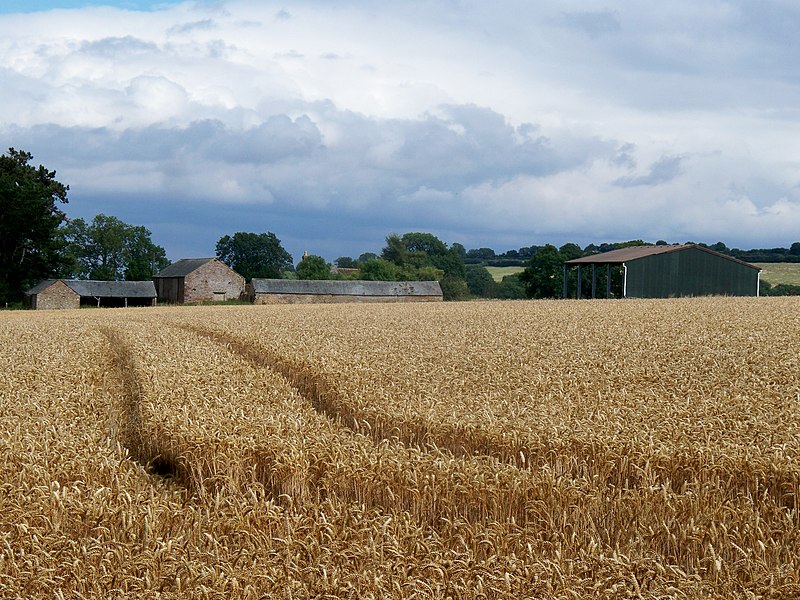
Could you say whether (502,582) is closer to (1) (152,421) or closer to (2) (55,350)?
(1) (152,421)

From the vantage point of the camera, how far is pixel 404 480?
832cm

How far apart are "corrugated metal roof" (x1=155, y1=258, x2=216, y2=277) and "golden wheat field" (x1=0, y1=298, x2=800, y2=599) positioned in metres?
63.5

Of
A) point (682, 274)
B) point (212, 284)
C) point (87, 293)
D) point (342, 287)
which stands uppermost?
point (682, 274)

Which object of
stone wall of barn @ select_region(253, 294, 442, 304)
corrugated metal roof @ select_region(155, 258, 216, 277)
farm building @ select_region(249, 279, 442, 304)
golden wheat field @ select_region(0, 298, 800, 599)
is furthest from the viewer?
corrugated metal roof @ select_region(155, 258, 216, 277)

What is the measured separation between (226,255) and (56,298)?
5257cm

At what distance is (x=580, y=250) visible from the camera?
9294 cm

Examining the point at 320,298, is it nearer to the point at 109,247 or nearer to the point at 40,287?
the point at 40,287

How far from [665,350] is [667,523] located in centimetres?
1191

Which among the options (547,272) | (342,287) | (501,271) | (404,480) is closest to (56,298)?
(342,287)

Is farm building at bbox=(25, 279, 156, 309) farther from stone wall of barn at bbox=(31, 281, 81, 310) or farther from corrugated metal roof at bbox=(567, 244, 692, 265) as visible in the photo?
corrugated metal roof at bbox=(567, 244, 692, 265)

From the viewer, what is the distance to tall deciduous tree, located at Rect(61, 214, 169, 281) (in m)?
108

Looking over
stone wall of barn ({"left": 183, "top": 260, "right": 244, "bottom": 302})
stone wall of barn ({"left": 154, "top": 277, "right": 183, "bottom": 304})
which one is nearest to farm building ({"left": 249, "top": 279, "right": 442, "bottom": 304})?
stone wall of barn ({"left": 183, "top": 260, "right": 244, "bottom": 302})

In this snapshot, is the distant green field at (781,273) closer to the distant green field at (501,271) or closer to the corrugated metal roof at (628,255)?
the corrugated metal roof at (628,255)

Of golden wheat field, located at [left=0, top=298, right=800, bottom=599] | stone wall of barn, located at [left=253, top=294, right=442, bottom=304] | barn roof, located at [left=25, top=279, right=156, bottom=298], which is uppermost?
barn roof, located at [left=25, top=279, right=156, bottom=298]
